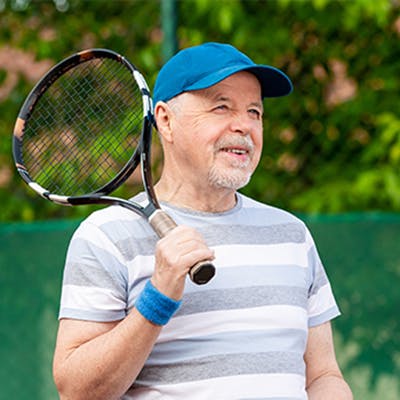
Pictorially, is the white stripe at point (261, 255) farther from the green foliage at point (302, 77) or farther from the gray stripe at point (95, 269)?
the green foliage at point (302, 77)

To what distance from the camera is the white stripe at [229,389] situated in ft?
6.86

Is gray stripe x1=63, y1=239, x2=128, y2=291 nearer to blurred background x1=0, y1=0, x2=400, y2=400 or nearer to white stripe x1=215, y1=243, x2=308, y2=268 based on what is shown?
white stripe x1=215, y1=243, x2=308, y2=268

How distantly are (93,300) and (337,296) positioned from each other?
2344 mm

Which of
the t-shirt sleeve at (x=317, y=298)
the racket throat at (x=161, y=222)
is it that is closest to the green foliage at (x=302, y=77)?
the t-shirt sleeve at (x=317, y=298)

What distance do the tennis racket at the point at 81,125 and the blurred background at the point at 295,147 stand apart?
137 centimetres

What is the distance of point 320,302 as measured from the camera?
94.1 inches

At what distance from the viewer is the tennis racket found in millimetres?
2463

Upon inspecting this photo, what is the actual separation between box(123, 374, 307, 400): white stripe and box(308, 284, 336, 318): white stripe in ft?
0.79

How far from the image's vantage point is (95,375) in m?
2.03

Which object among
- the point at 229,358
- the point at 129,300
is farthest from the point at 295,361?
the point at 129,300

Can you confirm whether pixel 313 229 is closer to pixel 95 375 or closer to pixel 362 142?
pixel 362 142

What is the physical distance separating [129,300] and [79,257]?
15 cm

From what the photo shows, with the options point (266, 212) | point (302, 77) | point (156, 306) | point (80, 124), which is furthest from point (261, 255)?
point (302, 77)

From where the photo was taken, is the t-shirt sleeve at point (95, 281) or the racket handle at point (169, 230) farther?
the t-shirt sleeve at point (95, 281)
